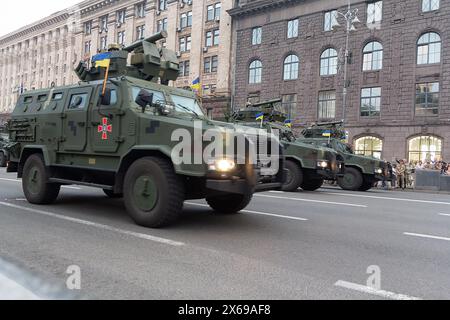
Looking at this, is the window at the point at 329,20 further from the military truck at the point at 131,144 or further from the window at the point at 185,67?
the military truck at the point at 131,144

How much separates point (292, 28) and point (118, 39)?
25.6 meters

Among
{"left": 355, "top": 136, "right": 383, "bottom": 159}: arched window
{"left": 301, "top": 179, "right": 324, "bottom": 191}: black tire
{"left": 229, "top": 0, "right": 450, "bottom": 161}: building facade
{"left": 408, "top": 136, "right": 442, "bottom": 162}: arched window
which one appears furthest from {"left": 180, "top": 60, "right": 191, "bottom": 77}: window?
{"left": 301, "top": 179, "right": 324, "bottom": 191}: black tire

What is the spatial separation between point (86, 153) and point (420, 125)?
87.8ft

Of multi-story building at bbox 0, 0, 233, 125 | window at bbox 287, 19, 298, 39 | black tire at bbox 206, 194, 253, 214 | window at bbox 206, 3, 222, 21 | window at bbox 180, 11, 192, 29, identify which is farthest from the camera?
Result: window at bbox 180, 11, 192, 29

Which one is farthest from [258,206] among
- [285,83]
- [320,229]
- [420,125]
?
[285,83]

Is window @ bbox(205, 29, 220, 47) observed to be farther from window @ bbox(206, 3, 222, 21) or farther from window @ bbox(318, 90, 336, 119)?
window @ bbox(318, 90, 336, 119)

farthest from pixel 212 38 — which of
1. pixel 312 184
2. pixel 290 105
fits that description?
pixel 312 184

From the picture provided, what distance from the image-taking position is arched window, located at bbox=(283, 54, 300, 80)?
35281 millimetres

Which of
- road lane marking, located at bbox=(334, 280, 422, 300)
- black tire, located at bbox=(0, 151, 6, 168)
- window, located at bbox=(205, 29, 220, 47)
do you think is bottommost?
road lane marking, located at bbox=(334, 280, 422, 300)

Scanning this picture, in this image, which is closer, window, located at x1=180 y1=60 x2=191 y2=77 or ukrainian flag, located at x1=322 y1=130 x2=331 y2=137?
ukrainian flag, located at x1=322 y1=130 x2=331 y2=137

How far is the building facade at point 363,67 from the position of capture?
1124 inches

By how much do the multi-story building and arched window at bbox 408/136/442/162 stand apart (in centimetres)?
1665

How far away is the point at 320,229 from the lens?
6.79 m

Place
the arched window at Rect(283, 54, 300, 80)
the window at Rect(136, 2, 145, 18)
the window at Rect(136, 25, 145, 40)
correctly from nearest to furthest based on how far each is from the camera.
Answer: the arched window at Rect(283, 54, 300, 80)
the window at Rect(136, 25, 145, 40)
the window at Rect(136, 2, 145, 18)
